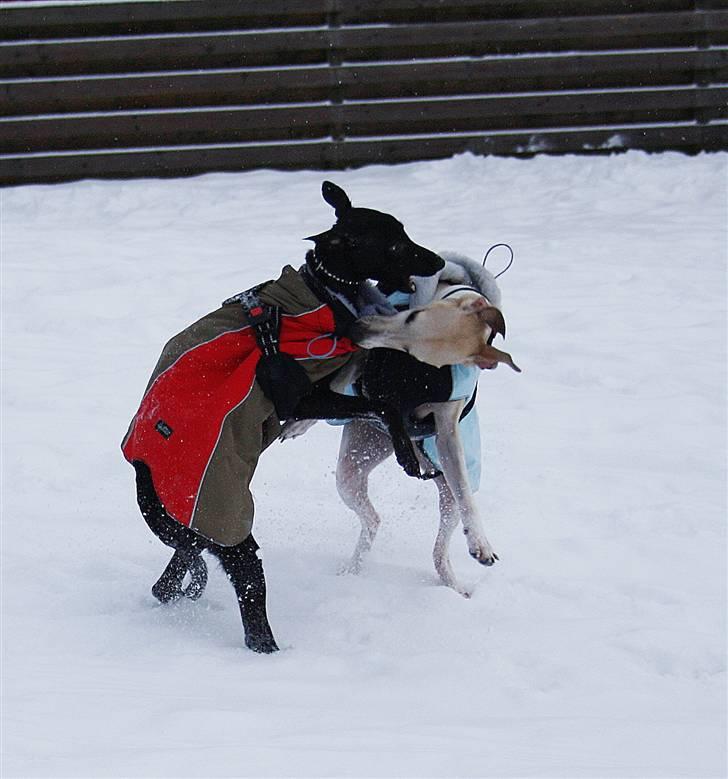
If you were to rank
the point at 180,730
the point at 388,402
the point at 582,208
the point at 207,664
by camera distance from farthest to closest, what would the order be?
the point at 582,208 < the point at 388,402 < the point at 207,664 < the point at 180,730

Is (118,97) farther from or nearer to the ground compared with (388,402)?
nearer to the ground

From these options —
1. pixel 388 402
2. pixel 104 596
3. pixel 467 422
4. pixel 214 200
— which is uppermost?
pixel 388 402

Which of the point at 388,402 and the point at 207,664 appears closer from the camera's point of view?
the point at 207,664

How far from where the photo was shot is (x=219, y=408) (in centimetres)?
302

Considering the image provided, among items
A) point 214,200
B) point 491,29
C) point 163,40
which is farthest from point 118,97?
point 491,29

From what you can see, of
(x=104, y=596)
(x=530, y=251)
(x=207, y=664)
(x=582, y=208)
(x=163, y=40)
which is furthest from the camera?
(x=163, y=40)

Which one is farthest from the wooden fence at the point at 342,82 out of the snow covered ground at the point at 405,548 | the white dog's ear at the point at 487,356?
the white dog's ear at the point at 487,356

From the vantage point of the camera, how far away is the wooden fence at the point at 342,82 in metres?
8.32

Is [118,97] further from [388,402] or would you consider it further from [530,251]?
[388,402]

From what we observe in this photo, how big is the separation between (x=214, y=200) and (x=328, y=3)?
1788 mm

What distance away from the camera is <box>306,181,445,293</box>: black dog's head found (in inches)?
123

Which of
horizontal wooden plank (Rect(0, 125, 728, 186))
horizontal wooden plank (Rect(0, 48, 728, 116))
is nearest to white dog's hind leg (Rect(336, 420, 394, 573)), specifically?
horizontal wooden plank (Rect(0, 125, 728, 186))

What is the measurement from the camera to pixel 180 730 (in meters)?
2.50

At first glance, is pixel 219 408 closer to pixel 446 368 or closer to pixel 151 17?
pixel 446 368
